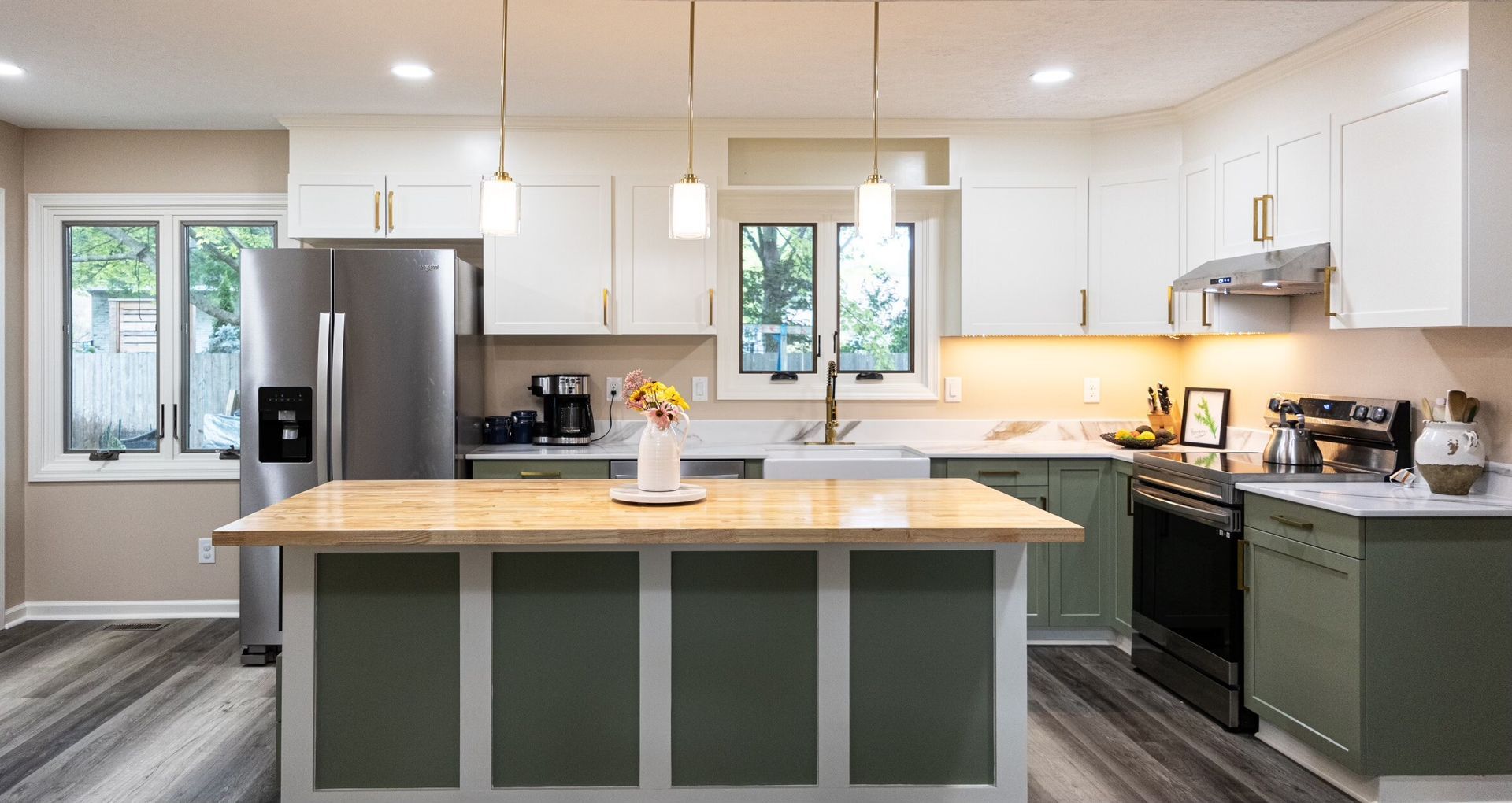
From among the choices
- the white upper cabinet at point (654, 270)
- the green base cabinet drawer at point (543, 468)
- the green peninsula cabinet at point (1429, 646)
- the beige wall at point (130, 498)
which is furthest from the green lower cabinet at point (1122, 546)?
the beige wall at point (130, 498)

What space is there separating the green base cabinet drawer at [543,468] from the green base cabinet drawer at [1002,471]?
1.51 m

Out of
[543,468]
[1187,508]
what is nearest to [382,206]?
[543,468]

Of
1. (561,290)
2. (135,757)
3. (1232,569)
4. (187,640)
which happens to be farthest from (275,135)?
(1232,569)

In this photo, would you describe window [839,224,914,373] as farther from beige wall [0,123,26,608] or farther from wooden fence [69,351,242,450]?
beige wall [0,123,26,608]

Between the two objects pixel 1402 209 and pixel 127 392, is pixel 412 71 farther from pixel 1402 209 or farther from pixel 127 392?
pixel 1402 209

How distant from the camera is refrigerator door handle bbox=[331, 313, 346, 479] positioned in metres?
3.76

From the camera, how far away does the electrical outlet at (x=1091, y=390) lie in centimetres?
463

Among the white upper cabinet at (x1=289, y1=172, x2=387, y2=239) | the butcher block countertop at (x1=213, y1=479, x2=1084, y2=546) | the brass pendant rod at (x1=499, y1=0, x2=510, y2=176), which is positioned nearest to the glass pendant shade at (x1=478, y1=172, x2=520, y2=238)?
the brass pendant rod at (x1=499, y1=0, x2=510, y2=176)


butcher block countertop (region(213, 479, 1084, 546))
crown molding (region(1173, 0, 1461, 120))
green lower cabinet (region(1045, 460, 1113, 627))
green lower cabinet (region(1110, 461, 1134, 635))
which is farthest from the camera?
green lower cabinet (region(1045, 460, 1113, 627))

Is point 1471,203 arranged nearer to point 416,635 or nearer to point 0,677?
point 416,635

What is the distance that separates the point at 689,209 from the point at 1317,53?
2429 millimetres

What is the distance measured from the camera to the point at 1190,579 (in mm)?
3350

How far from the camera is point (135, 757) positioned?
9.54ft

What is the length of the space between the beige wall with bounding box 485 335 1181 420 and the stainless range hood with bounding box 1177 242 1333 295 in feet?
2.80
